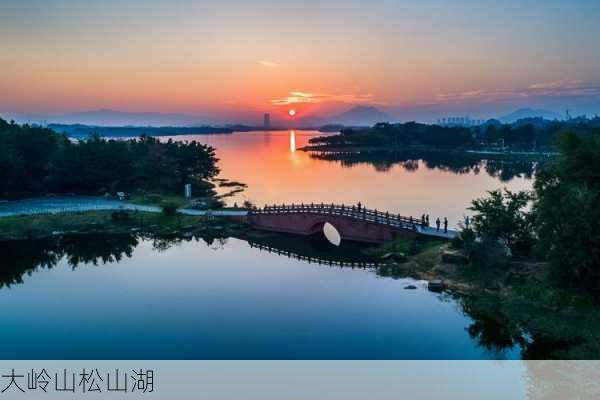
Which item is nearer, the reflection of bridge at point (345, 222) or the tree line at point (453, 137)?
the reflection of bridge at point (345, 222)

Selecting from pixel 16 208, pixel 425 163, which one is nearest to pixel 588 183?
pixel 16 208

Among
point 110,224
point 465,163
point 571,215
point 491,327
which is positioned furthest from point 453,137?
point 491,327

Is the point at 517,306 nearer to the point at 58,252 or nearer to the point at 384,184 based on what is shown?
the point at 58,252

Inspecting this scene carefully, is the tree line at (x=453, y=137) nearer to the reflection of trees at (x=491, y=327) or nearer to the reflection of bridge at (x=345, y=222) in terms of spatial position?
the reflection of bridge at (x=345, y=222)

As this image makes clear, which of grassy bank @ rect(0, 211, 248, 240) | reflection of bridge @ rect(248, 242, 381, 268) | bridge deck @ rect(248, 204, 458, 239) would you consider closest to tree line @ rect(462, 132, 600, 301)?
bridge deck @ rect(248, 204, 458, 239)

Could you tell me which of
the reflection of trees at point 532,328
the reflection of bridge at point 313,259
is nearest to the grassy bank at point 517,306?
the reflection of trees at point 532,328

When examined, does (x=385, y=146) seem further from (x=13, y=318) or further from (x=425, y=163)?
(x=13, y=318)
